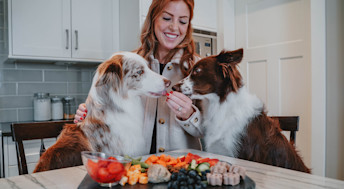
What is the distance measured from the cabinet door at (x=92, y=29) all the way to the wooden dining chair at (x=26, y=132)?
1.51 m

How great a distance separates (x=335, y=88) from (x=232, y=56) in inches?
61.8

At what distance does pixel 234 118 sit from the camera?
1.16 m

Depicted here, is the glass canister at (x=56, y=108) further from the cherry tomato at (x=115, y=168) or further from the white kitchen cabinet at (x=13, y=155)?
the cherry tomato at (x=115, y=168)

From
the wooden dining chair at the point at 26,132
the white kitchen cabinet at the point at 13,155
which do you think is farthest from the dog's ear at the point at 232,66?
the white kitchen cabinet at the point at 13,155

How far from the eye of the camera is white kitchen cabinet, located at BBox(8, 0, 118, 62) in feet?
8.36

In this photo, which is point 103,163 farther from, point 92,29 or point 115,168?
point 92,29

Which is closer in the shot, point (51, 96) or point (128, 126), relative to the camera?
point (128, 126)

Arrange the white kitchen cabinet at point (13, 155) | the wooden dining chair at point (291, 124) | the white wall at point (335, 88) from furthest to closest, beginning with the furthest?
Answer: the white kitchen cabinet at point (13, 155) → the white wall at point (335, 88) → the wooden dining chair at point (291, 124)

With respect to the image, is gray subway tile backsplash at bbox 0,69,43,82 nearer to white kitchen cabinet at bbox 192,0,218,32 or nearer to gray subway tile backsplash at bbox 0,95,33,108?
gray subway tile backsplash at bbox 0,95,33,108

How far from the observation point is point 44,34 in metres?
2.67

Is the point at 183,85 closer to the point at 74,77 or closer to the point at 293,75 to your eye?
the point at 293,75

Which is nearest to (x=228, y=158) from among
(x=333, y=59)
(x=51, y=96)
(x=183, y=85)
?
(x=183, y=85)

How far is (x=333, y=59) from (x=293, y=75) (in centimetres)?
47

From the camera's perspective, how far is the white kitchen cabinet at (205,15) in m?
3.06
